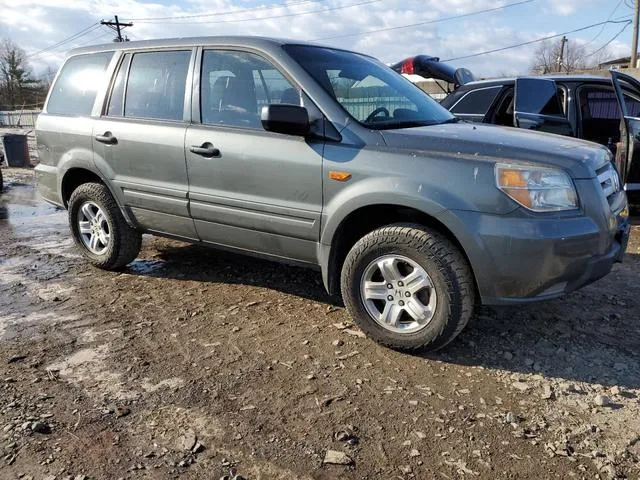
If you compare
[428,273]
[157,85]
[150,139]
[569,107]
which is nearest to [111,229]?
[150,139]

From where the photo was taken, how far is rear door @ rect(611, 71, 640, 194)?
5.72 metres

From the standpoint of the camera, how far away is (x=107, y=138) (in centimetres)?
448

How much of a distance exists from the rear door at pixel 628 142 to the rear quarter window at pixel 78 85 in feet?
16.8

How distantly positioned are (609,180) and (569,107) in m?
3.10

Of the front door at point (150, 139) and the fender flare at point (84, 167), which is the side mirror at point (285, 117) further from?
the fender flare at point (84, 167)

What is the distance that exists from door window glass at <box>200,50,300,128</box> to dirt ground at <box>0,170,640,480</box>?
1424mm

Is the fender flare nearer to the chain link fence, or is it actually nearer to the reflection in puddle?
the reflection in puddle

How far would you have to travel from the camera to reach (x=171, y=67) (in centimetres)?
423

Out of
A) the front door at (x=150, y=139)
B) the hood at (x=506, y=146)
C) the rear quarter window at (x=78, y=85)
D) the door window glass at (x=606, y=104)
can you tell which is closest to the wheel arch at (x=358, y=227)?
the hood at (x=506, y=146)

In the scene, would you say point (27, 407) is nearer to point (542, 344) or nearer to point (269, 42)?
point (269, 42)

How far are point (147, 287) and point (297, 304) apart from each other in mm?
1371

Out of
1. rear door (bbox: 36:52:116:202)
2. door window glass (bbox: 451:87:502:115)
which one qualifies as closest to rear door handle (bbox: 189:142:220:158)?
rear door (bbox: 36:52:116:202)

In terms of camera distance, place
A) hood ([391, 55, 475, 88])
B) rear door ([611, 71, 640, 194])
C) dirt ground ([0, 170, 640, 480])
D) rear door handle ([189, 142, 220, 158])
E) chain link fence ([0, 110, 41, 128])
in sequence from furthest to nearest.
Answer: chain link fence ([0, 110, 41, 128]), hood ([391, 55, 475, 88]), rear door ([611, 71, 640, 194]), rear door handle ([189, 142, 220, 158]), dirt ground ([0, 170, 640, 480])

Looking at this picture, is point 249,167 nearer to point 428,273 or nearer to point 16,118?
point 428,273
